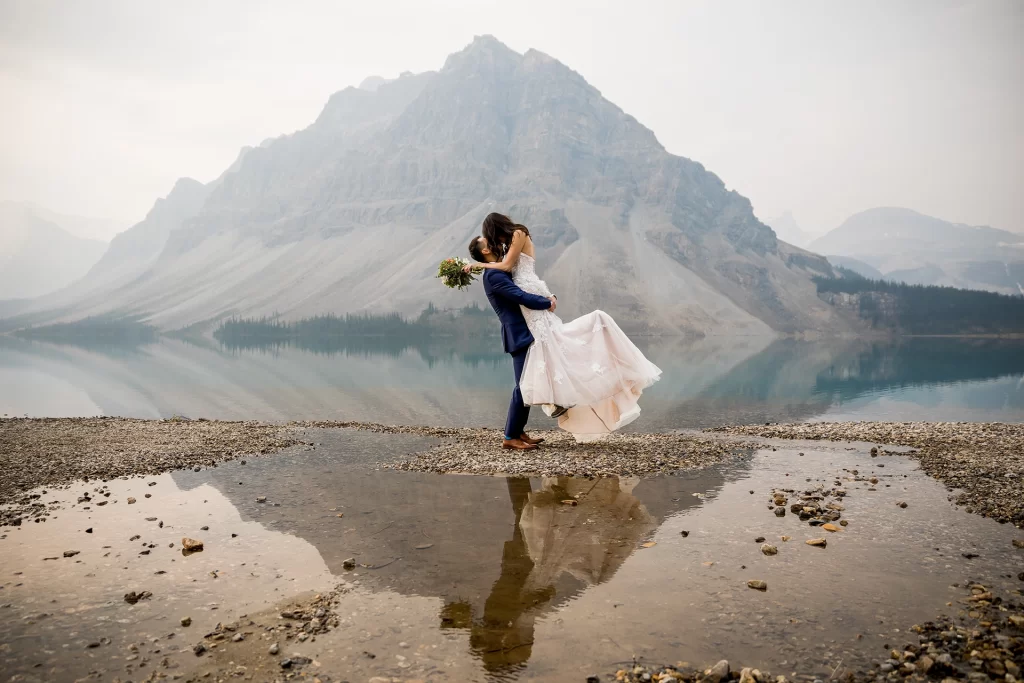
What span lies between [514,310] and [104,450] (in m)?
9.34

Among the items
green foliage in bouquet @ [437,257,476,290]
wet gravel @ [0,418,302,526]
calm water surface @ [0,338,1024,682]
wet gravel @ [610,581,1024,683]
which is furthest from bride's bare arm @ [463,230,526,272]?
wet gravel @ [610,581,1024,683]

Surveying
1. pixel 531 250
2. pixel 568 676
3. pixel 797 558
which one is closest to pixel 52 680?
pixel 568 676

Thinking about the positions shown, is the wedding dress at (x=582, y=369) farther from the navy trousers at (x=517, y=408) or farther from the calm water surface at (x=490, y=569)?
the calm water surface at (x=490, y=569)

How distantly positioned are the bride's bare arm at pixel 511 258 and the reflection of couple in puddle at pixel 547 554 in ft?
13.0

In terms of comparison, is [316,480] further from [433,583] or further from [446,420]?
[446,420]

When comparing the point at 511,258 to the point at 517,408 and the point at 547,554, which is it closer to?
the point at 517,408

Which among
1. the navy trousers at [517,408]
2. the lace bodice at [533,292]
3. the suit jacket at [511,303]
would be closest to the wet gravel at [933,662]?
the navy trousers at [517,408]

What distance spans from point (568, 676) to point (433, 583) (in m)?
2.00

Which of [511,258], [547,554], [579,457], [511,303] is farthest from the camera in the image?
[511,303]

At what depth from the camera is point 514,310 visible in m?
11.6

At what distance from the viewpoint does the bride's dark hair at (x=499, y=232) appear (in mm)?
11617

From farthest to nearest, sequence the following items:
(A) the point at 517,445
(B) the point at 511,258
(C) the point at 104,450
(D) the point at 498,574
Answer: (C) the point at 104,450, (A) the point at 517,445, (B) the point at 511,258, (D) the point at 498,574

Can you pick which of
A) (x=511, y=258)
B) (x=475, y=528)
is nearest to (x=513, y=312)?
(x=511, y=258)

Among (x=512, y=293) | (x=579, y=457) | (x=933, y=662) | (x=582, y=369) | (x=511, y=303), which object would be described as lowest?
(x=933, y=662)
